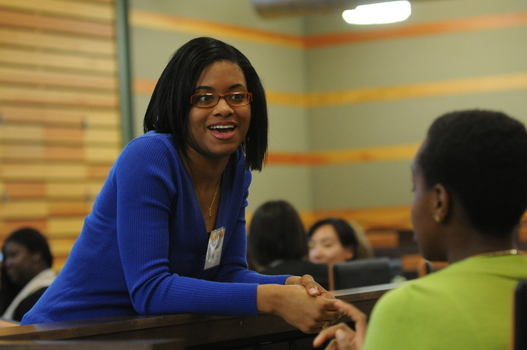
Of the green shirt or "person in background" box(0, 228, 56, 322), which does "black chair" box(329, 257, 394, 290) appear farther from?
"person in background" box(0, 228, 56, 322)

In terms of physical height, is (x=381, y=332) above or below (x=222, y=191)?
below

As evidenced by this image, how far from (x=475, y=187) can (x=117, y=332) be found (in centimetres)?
79

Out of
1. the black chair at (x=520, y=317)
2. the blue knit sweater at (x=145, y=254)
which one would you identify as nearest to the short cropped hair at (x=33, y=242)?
the blue knit sweater at (x=145, y=254)

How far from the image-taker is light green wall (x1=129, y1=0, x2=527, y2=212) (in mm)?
7969

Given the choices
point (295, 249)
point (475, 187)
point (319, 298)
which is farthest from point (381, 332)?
point (295, 249)

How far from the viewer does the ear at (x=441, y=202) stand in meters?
1.17

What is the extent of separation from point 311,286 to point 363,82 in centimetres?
704

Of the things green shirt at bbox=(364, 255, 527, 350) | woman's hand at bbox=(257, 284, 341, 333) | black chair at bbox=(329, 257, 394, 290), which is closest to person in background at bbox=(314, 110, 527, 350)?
green shirt at bbox=(364, 255, 527, 350)

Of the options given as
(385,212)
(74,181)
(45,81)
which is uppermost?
(45,81)

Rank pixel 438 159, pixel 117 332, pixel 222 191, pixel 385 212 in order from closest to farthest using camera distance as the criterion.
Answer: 1. pixel 438 159
2. pixel 117 332
3. pixel 222 191
4. pixel 385 212

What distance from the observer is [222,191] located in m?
1.84

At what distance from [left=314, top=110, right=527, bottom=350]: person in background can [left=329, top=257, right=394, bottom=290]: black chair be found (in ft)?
5.60

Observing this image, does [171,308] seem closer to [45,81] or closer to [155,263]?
[155,263]

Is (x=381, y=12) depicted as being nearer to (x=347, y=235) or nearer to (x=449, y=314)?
(x=347, y=235)
